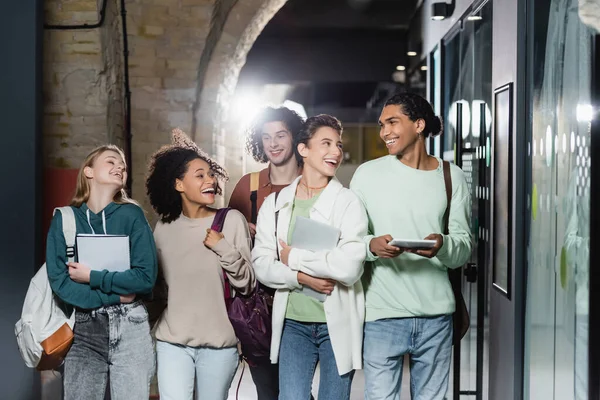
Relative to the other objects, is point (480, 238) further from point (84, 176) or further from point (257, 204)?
point (84, 176)

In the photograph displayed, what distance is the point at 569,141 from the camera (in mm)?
2916

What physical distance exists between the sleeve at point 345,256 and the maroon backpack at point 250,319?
1.12ft

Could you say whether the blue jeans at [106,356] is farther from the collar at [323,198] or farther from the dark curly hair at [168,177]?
the collar at [323,198]

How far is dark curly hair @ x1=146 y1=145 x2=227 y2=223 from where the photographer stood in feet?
10.1

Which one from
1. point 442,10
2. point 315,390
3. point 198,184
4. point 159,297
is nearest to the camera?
point 198,184

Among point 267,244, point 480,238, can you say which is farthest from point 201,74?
point 267,244

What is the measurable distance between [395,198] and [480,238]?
5.09 feet

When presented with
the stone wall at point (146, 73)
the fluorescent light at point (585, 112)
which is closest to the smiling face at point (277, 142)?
the fluorescent light at point (585, 112)

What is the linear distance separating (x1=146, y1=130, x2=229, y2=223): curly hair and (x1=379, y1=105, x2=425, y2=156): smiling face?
0.76m

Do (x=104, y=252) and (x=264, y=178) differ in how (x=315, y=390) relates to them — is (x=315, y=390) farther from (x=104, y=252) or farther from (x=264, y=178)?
(x=104, y=252)

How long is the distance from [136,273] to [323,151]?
2.84 ft

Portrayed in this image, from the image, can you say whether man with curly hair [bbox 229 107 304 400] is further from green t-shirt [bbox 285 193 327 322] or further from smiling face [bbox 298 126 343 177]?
green t-shirt [bbox 285 193 327 322]

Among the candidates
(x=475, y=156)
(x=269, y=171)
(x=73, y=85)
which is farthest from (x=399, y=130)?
(x=73, y=85)

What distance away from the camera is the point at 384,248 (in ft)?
8.72
